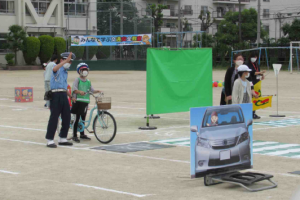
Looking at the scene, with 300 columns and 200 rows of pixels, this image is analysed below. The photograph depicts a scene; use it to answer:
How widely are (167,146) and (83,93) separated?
208 cm

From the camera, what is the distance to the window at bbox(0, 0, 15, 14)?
208ft

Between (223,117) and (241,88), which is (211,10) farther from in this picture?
(223,117)

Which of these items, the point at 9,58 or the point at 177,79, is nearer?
the point at 177,79

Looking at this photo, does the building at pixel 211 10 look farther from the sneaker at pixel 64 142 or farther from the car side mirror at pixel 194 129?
the car side mirror at pixel 194 129

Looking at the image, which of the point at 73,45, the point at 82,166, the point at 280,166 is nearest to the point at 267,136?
the point at 280,166

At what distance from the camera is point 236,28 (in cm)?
7275

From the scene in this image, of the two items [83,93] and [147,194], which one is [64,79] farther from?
[147,194]

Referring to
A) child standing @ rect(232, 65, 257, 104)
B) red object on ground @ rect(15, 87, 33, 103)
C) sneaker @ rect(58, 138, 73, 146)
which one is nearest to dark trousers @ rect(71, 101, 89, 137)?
sneaker @ rect(58, 138, 73, 146)

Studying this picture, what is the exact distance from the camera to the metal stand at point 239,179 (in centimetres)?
746

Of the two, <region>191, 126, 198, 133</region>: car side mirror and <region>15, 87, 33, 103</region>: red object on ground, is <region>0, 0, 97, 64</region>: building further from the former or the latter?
<region>191, 126, 198, 133</region>: car side mirror

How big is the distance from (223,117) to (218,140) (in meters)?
0.34

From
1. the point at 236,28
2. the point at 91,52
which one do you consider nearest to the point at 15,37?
the point at 91,52

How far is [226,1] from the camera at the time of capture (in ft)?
302

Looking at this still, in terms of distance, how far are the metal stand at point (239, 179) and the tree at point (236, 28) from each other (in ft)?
208
